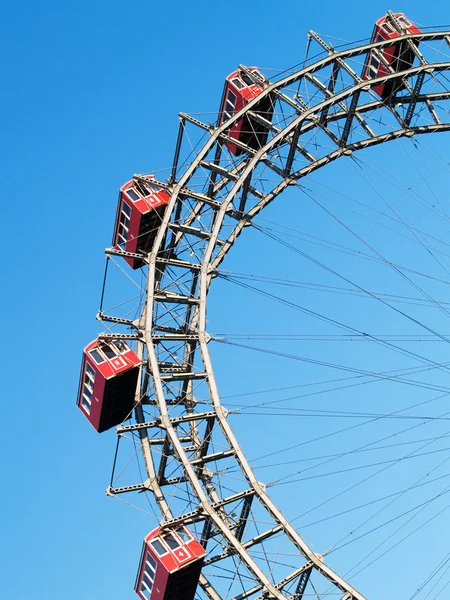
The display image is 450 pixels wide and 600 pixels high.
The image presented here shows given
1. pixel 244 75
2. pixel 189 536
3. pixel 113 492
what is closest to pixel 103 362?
pixel 113 492

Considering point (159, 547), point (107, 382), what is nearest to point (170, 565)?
point (159, 547)

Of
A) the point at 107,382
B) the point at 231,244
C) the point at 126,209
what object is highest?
the point at 126,209

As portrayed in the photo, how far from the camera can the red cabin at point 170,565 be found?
40.6 m

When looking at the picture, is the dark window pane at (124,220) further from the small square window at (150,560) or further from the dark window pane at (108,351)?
the small square window at (150,560)

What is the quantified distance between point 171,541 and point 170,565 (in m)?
1.10

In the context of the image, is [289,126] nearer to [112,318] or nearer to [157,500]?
[112,318]

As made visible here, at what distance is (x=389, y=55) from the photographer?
54.1m

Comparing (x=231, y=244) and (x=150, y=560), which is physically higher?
(x=231, y=244)

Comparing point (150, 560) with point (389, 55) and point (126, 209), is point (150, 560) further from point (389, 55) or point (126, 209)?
point (389, 55)

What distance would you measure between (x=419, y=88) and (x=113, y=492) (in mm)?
Answer: 23772

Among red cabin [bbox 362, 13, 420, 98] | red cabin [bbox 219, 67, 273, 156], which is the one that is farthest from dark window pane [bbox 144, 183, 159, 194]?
red cabin [bbox 362, 13, 420, 98]

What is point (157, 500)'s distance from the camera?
142ft

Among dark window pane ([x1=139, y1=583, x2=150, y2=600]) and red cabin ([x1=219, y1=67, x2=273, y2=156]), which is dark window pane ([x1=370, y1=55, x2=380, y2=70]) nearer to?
red cabin ([x1=219, y1=67, x2=273, y2=156])

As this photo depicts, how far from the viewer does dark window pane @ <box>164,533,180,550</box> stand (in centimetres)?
4109
